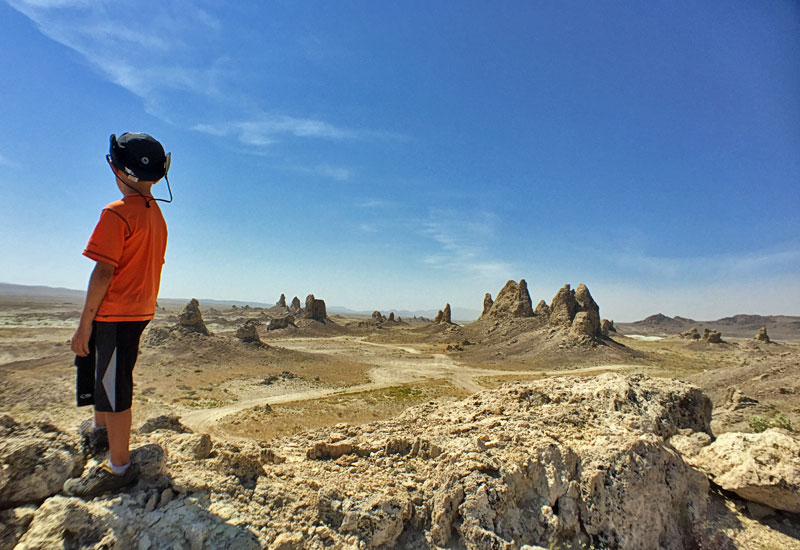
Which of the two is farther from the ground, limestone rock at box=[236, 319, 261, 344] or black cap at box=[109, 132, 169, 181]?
black cap at box=[109, 132, 169, 181]

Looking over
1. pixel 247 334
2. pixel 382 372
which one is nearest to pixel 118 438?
pixel 382 372

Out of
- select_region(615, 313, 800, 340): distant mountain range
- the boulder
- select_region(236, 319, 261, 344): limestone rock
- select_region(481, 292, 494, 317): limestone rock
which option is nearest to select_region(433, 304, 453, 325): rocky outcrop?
the boulder

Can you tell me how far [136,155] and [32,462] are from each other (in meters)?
2.52

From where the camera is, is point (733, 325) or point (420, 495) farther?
point (733, 325)

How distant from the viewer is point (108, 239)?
294cm

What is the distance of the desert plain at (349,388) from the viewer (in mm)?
3285

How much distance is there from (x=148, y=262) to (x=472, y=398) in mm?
5859

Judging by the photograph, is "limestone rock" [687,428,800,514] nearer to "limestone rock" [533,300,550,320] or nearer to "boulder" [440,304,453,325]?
"limestone rock" [533,300,550,320]

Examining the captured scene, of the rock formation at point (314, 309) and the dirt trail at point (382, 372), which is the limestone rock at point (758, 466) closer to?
the dirt trail at point (382, 372)

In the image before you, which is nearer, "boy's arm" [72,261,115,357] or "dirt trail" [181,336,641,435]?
"boy's arm" [72,261,115,357]

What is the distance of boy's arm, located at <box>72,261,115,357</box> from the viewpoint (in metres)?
2.92

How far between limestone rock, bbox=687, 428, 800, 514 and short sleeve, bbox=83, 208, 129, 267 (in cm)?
731

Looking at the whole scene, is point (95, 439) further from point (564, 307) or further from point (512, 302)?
point (512, 302)

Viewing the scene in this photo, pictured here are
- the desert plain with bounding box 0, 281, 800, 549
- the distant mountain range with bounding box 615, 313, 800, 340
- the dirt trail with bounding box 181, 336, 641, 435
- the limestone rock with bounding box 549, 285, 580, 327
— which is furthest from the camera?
the distant mountain range with bounding box 615, 313, 800, 340
